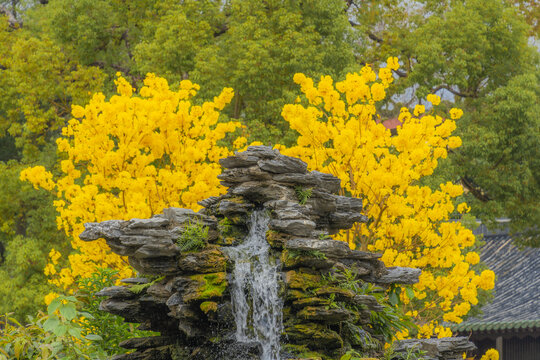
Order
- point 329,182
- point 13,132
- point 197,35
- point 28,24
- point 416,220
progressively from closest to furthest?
1. point 329,182
2. point 416,220
3. point 197,35
4. point 13,132
5. point 28,24

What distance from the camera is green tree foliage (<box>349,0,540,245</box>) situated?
21500 mm

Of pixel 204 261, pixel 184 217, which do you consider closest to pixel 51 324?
pixel 204 261

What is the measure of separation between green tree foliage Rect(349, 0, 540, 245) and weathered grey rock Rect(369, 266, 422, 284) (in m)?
10.1

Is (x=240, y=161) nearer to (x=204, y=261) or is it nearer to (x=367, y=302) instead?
(x=204, y=261)

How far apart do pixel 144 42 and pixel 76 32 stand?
3406 millimetres

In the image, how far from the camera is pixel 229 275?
32.8ft

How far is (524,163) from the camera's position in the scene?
71.4ft

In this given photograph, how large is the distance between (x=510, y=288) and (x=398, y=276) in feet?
A: 47.4

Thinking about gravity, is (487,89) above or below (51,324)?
above

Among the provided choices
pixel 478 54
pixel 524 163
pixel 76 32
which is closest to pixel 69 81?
pixel 76 32

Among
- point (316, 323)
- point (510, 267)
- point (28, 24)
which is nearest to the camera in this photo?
point (316, 323)

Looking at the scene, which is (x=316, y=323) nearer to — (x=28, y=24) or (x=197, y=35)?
(x=197, y=35)

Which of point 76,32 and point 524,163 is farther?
point 76,32

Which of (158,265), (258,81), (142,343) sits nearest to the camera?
(158,265)
